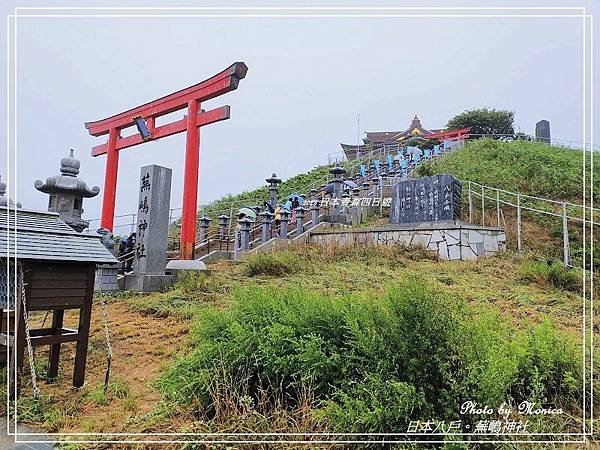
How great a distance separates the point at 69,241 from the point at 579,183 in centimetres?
1657

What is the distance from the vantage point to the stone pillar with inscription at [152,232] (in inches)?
337

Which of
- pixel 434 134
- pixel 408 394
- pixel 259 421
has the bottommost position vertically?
pixel 259 421

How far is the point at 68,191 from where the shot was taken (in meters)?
8.49

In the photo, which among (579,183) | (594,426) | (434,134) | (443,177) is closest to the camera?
(594,426)

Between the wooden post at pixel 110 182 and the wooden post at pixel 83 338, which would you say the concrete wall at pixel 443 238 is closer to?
the wooden post at pixel 110 182

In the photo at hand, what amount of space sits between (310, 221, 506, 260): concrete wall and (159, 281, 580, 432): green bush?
20.1 ft

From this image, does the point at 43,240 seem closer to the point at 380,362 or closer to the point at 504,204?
the point at 380,362

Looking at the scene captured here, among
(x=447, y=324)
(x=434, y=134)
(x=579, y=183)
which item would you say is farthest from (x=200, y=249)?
(x=434, y=134)

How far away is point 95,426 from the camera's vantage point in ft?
10.00

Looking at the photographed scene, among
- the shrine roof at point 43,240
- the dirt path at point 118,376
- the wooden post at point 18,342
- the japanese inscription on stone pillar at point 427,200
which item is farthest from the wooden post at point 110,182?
the wooden post at point 18,342

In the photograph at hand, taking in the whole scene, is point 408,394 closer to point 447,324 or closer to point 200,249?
point 447,324

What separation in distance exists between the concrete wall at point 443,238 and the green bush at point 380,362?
6121 mm

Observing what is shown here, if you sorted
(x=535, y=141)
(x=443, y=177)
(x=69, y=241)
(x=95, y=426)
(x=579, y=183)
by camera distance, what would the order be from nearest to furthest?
(x=95, y=426)
(x=69, y=241)
(x=443, y=177)
(x=579, y=183)
(x=535, y=141)

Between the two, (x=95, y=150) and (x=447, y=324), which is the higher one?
(x=95, y=150)
